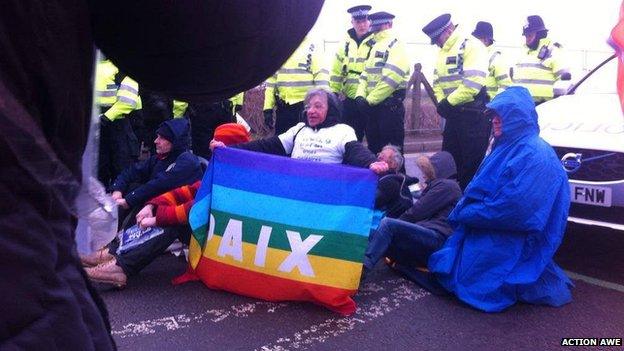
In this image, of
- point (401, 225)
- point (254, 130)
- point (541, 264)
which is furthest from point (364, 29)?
point (541, 264)

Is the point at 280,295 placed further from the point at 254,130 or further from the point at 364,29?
the point at 254,130

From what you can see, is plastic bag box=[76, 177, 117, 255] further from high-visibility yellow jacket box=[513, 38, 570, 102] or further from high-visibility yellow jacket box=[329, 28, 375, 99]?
high-visibility yellow jacket box=[513, 38, 570, 102]

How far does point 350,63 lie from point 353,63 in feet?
0.17

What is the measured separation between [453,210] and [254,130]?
20.5 ft

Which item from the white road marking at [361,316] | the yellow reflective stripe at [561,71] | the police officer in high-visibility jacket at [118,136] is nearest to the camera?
the white road marking at [361,316]

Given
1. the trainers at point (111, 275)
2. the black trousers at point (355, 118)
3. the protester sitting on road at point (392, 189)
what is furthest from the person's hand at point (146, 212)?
the black trousers at point (355, 118)

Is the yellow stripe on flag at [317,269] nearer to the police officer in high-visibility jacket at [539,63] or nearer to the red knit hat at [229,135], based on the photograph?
the red knit hat at [229,135]

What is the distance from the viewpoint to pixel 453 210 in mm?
4766

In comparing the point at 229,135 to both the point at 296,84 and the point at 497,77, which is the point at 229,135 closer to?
the point at 296,84

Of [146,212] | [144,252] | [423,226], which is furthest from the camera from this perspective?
[423,226]

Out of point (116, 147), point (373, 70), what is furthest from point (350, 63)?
point (116, 147)

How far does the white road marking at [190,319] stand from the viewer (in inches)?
155

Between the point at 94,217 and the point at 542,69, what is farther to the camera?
the point at 542,69

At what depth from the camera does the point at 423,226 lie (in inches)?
197
